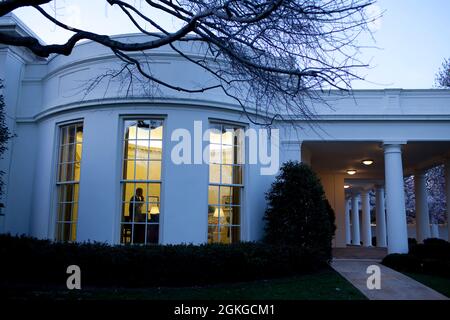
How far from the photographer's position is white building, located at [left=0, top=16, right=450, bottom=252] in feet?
33.8

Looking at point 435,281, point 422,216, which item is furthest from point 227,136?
point 422,216

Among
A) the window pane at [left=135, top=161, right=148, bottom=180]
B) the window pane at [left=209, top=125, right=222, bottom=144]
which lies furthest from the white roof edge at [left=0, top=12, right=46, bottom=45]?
the window pane at [left=209, top=125, right=222, bottom=144]

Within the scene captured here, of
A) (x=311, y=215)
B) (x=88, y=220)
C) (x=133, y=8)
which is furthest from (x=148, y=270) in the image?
(x=133, y=8)

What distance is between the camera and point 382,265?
12.1 m

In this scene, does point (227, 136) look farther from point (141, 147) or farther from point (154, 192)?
point (154, 192)

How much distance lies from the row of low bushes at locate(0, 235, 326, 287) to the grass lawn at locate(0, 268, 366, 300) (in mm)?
454

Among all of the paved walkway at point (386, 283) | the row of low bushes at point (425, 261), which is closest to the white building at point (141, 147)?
the row of low bushes at point (425, 261)

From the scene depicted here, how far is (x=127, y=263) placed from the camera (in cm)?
874

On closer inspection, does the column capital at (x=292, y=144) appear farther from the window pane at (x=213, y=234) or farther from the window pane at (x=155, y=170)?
the window pane at (x=155, y=170)

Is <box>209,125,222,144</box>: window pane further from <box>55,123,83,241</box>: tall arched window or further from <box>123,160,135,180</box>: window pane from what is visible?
<box>55,123,83,241</box>: tall arched window

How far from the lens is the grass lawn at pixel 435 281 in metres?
8.65

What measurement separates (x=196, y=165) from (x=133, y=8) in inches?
168

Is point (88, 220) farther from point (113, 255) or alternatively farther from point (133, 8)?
point (133, 8)
